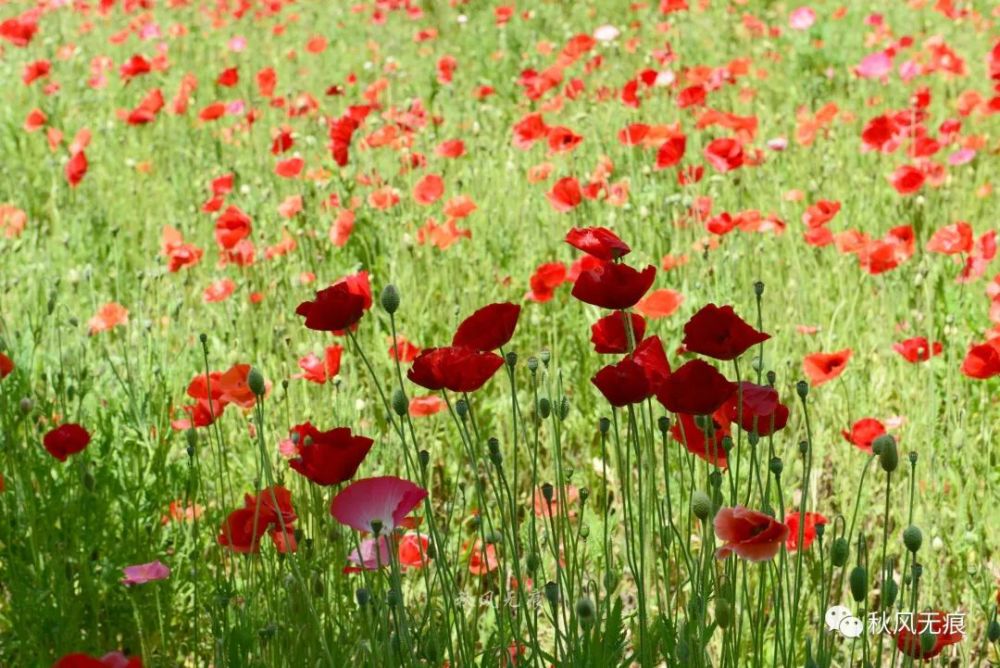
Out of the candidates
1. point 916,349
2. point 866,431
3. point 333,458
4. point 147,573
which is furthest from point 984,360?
point 147,573

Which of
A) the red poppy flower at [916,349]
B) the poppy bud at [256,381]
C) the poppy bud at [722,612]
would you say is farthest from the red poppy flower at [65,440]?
the red poppy flower at [916,349]

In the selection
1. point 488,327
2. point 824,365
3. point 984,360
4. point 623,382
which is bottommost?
point 623,382

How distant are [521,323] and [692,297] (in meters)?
0.48

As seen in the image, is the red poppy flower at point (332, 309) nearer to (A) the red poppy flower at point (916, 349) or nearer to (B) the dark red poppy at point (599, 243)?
(B) the dark red poppy at point (599, 243)

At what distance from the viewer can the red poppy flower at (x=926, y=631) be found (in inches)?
55.8

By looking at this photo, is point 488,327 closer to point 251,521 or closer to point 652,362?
point 652,362

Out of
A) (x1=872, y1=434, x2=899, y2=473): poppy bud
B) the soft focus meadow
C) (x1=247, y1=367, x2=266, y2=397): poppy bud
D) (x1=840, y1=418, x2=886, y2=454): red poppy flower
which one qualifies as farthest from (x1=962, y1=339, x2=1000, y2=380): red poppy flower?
(x1=247, y1=367, x2=266, y2=397): poppy bud

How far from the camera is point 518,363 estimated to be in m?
3.04

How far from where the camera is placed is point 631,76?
5.30 m

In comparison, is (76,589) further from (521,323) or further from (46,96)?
(46,96)

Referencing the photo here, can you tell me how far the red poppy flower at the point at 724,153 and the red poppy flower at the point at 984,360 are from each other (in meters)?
1.36

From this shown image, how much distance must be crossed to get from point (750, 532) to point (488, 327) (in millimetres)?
407

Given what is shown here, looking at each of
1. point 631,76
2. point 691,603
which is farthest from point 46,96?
point 691,603

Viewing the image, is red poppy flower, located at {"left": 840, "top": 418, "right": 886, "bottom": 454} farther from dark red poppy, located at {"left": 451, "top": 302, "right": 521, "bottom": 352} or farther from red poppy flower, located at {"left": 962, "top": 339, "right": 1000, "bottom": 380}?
dark red poppy, located at {"left": 451, "top": 302, "right": 521, "bottom": 352}
